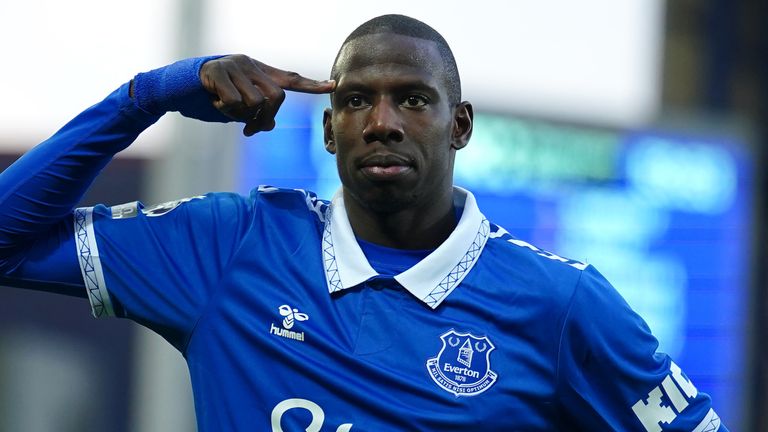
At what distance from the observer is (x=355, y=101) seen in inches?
122

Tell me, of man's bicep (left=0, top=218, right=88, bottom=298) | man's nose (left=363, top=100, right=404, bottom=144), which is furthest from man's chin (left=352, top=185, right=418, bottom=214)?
man's bicep (left=0, top=218, right=88, bottom=298)

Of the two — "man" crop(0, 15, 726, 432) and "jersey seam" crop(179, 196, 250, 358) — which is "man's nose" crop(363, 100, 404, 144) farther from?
"jersey seam" crop(179, 196, 250, 358)

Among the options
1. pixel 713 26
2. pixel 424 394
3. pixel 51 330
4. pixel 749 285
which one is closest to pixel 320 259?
pixel 424 394

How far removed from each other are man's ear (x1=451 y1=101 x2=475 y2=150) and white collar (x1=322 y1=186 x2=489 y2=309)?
0.15 metres

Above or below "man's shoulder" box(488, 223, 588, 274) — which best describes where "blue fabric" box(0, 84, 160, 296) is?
above

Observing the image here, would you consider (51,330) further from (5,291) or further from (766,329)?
(766,329)

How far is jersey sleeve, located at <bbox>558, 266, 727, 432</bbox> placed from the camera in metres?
3.00

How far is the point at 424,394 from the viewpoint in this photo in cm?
294

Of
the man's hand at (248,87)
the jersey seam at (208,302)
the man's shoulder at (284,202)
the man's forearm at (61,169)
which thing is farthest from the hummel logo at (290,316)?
the man's forearm at (61,169)

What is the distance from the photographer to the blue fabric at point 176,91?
2.95 m

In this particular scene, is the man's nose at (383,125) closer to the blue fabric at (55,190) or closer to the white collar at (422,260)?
the white collar at (422,260)

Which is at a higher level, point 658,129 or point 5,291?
point 658,129

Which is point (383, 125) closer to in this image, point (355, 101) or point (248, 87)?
point (355, 101)

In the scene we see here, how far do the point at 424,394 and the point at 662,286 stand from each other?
13.8 feet
